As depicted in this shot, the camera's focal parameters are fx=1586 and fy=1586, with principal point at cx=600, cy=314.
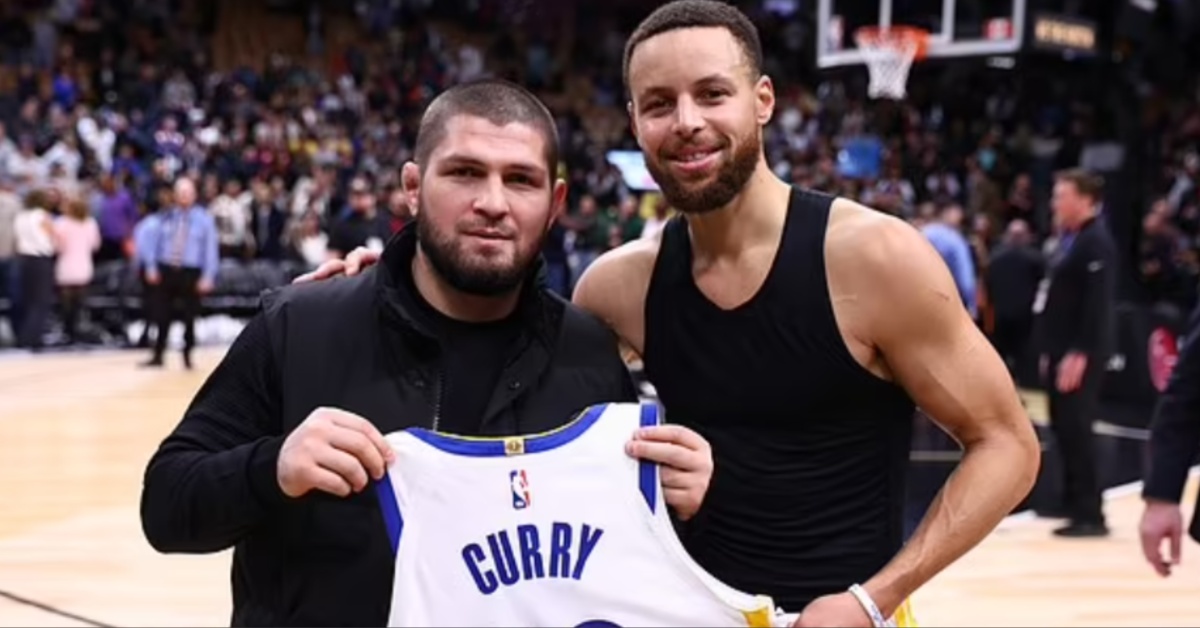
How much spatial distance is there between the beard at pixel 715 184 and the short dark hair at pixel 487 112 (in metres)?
0.24

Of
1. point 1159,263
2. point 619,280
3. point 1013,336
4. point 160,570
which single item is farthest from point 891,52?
point 619,280

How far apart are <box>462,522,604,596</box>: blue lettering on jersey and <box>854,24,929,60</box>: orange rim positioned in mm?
15545

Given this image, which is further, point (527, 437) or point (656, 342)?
point (656, 342)

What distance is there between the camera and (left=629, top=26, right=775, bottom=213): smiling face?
2.61 meters

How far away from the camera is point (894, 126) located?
1005 inches

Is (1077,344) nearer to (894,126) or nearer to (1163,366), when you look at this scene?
(1163,366)

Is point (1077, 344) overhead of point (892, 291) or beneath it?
beneath

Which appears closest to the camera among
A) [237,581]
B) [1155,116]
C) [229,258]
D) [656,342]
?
[237,581]

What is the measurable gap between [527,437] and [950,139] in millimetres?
23385

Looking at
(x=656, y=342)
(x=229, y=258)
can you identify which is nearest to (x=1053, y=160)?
(x=229, y=258)

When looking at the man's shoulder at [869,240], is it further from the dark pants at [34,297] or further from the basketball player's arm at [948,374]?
the dark pants at [34,297]

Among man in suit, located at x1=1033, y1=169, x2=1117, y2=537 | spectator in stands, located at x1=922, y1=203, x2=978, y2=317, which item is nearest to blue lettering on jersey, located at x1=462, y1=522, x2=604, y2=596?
man in suit, located at x1=1033, y1=169, x2=1117, y2=537

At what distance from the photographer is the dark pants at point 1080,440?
24.7ft

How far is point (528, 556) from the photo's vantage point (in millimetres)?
2348
